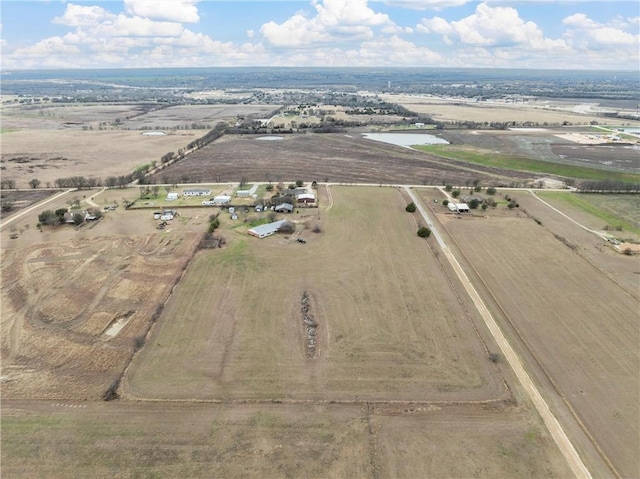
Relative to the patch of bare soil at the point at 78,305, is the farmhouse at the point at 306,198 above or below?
above

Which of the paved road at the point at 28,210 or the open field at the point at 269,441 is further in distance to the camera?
the paved road at the point at 28,210

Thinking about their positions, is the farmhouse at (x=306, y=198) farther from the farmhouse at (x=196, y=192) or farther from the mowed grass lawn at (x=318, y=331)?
the farmhouse at (x=196, y=192)

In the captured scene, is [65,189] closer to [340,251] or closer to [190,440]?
[340,251]

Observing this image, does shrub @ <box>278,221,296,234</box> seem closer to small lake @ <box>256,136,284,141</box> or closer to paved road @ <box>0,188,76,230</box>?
paved road @ <box>0,188,76,230</box>

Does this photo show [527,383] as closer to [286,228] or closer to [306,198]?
[286,228]

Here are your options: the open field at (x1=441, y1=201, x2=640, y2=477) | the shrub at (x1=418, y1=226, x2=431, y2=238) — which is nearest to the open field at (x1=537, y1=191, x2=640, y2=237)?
the open field at (x1=441, y1=201, x2=640, y2=477)

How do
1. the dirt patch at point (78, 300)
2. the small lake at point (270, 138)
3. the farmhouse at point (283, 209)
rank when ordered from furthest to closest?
the small lake at point (270, 138) < the farmhouse at point (283, 209) < the dirt patch at point (78, 300)

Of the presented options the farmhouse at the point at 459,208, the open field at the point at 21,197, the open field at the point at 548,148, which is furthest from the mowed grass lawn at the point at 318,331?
the open field at the point at 548,148
